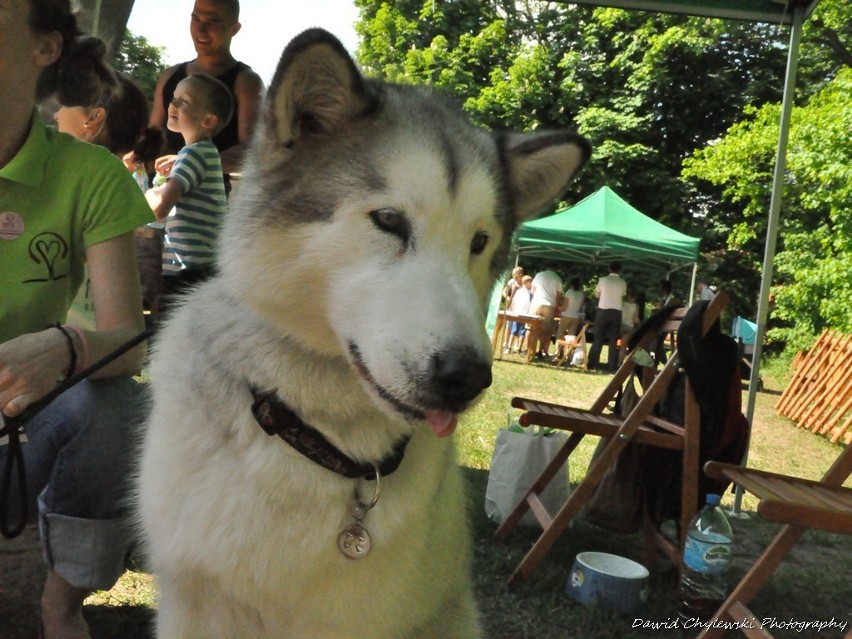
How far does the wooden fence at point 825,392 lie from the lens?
26.1 ft

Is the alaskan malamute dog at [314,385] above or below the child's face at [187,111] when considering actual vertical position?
below

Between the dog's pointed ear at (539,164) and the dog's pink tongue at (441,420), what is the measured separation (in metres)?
0.67

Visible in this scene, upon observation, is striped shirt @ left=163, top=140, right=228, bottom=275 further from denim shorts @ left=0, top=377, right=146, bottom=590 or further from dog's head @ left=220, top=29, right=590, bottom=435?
dog's head @ left=220, top=29, right=590, bottom=435

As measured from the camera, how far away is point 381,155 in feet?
4.75

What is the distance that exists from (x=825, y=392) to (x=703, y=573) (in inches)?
263

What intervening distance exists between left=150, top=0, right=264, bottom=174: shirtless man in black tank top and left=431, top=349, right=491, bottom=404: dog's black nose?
2192 millimetres

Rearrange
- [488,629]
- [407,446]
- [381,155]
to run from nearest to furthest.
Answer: [381,155], [407,446], [488,629]

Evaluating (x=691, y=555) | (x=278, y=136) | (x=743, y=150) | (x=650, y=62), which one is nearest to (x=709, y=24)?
(x=650, y=62)

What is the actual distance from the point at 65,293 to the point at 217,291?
0.66m

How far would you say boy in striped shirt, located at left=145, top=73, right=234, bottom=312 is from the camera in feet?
8.89

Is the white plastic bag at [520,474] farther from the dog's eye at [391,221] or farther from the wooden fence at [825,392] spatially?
the wooden fence at [825,392]

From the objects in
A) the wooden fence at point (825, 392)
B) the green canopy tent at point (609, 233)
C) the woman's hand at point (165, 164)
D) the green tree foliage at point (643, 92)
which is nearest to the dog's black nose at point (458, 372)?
the woman's hand at point (165, 164)

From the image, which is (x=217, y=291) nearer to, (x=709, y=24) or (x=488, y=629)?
(x=488, y=629)

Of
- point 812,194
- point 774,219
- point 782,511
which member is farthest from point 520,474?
point 812,194
